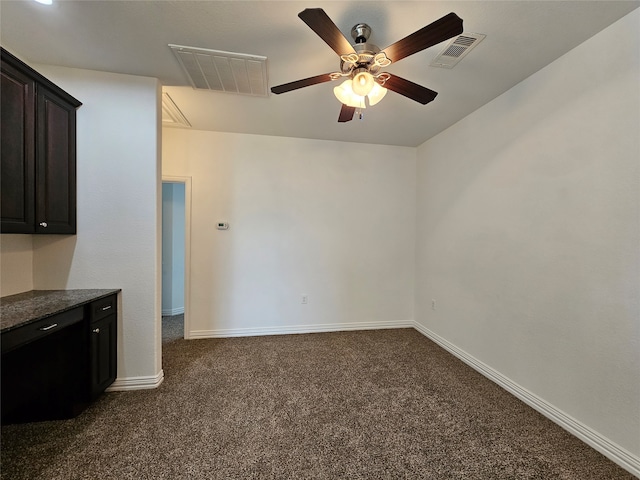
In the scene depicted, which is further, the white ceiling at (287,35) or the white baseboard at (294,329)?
the white baseboard at (294,329)

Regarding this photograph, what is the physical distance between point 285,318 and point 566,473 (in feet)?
9.49

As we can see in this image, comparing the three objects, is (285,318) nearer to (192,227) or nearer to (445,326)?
(192,227)

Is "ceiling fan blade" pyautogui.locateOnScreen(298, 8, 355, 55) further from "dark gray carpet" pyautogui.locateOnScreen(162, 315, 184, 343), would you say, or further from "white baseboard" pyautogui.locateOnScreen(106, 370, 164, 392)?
"dark gray carpet" pyautogui.locateOnScreen(162, 315, 184, 343)

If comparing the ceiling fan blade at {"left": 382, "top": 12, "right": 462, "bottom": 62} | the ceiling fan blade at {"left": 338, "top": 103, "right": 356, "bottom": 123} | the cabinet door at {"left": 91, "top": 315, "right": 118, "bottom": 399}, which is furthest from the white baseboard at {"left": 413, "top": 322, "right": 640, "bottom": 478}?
the cabinet door at {"left": 91, "top": 315, "right": 118, "bottom": 399}

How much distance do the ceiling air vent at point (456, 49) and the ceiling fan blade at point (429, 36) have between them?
0.61 metres

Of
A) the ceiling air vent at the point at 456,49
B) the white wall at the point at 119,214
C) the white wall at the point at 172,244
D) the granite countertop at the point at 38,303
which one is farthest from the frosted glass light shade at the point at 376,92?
the white wall at the point at 172,244

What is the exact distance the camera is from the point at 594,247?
5.76 feet

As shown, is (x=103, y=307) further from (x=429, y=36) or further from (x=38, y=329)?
(x=429, y=36)

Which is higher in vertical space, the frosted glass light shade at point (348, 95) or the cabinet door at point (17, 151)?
the frosted glass light shade at point (348, 95)

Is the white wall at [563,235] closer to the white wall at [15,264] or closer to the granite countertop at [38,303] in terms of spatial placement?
the granite countertop at [38,303]

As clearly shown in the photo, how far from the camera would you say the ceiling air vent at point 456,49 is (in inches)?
68.1

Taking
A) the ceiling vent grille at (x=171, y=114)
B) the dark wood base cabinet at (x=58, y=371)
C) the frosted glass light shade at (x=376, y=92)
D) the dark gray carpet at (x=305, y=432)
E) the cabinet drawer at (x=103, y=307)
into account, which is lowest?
the dark gray carpet at (x=305, y=432)

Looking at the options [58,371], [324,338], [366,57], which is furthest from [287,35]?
[324,338]

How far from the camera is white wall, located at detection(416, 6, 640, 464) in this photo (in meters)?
1.60
